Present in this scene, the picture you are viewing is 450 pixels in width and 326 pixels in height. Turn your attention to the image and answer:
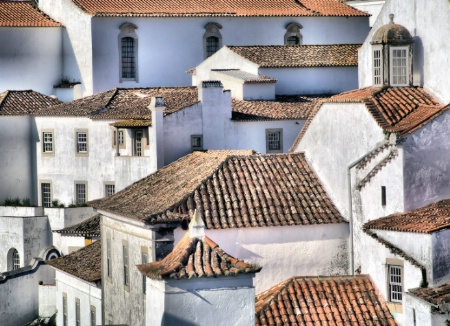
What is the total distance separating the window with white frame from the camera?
51844 millimetres

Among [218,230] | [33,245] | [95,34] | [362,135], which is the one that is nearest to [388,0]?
[362,135]

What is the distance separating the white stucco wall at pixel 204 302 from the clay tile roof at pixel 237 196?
255 inches

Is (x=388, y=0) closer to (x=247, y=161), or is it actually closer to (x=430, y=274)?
(x=247, y=161)

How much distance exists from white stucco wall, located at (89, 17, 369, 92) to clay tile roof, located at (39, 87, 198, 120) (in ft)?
19.8

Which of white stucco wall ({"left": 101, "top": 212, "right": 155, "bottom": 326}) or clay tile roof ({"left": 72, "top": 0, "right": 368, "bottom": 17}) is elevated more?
clay tile roof ({"left": 72, "top": 0, "right": 368, "bottom": 17})

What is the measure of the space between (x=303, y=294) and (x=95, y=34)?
111ft

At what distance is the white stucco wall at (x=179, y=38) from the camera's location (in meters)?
79.2

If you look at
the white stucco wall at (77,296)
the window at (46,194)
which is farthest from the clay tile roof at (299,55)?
the white stucco wall at (77,296)

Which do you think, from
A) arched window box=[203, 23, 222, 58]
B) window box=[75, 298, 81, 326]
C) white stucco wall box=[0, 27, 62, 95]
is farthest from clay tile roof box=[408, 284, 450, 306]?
arched window box=[203, 23, 222, 58]

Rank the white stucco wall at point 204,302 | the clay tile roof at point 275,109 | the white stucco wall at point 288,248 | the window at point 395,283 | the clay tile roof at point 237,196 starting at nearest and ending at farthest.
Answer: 1. the white stucco wall at point 204,302
2. the window at point 395,283
3. the white stucco wall at point 288,248
4. the clay tile roof at point 237,196
5. the clay tile roof at point 275,109

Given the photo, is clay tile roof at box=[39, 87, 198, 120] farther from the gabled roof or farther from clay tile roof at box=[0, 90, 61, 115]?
the gabled roof

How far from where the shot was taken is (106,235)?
52.7 m

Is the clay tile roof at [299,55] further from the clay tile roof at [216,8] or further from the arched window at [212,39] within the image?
the arched window at [212,39]

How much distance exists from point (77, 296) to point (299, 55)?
18243mm
